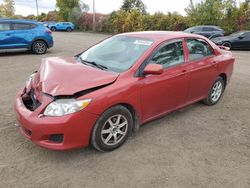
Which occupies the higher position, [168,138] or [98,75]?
[98,75]

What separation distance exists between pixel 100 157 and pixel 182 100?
1.87m

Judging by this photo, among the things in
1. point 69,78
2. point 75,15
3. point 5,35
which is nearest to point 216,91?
point 69,78

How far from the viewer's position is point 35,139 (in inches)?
134

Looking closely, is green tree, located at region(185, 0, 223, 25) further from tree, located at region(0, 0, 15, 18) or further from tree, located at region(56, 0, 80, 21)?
tree, located at region(0, 0, 15, 18)

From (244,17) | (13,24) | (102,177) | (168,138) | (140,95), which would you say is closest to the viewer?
(102,177)

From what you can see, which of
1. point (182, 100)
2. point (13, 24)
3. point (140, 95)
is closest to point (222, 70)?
point (182, 100)

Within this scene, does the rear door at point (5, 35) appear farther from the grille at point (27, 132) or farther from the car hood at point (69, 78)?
the grille at point (27, 132)

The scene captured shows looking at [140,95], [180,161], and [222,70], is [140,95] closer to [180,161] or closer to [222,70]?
[180,161]

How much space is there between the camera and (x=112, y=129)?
3.73m

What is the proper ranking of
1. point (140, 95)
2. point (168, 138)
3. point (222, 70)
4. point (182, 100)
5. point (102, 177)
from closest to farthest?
point (102, 177), point (140, 95), point (168, 138), point (182, 100), point (222, 70)

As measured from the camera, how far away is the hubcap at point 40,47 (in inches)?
475

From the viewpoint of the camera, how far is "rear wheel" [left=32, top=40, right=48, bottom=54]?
39.4 feet

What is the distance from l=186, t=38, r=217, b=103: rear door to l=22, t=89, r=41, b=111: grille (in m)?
2.49

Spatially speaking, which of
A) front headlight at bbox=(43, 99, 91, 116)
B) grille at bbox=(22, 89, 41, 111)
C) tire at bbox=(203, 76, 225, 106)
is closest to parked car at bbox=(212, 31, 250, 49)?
tire at bbox=(203, 76, 225, 106)
